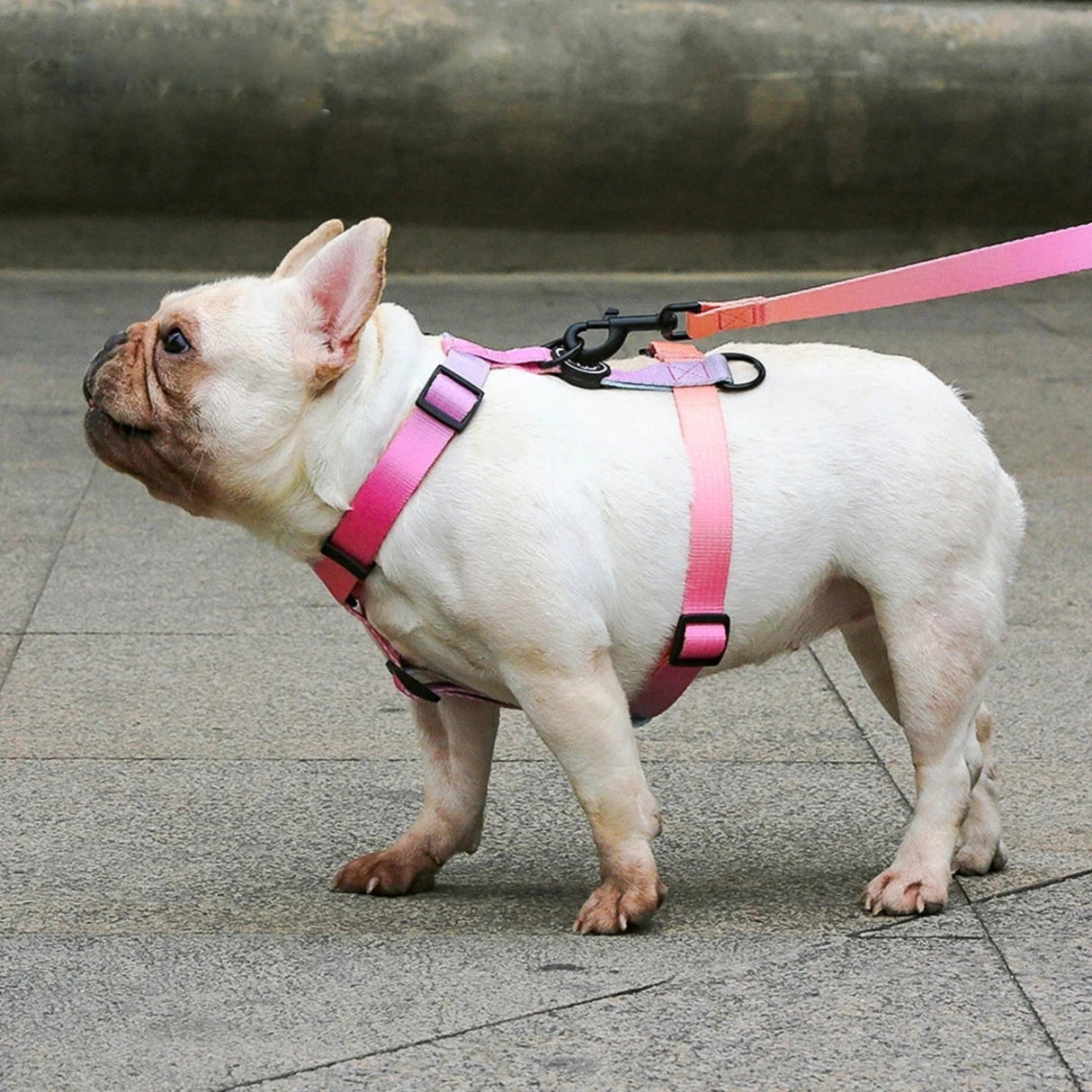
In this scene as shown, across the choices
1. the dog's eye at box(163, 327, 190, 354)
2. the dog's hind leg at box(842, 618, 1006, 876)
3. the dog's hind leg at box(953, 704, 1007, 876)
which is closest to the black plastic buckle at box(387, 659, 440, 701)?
the dog's eye at box(163, 327, 190, 354)

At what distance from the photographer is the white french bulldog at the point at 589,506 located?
144 inches

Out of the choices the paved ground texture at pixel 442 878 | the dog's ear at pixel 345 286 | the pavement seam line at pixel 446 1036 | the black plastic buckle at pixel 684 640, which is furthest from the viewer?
the black plastic buckle at pixel 684 640

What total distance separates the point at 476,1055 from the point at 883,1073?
66 cm

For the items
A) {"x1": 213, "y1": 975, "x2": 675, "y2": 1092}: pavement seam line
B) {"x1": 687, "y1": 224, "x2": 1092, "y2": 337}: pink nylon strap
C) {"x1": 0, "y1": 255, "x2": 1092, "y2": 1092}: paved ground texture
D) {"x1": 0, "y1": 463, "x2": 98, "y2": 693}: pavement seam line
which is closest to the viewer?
{"x1": 213, "y1": 975, "x2": 675, "y2": 1092}: pavement seam line

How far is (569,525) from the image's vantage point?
12.1ft

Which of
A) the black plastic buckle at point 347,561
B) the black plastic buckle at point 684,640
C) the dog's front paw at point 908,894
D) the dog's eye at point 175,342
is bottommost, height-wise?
the dog's front paw at point 908,894

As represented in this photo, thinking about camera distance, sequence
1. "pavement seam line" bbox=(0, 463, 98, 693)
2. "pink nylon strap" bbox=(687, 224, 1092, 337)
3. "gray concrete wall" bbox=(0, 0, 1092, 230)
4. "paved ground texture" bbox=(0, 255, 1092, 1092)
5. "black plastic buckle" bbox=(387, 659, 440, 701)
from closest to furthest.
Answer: "paved ground texture" bbox=(0, 255, 1092, 1092)
"black plastic buckle" bbox=(387, 659, 440, 701)
"pink nylon strap" bbox=(687, 224, 1092, 337)
"pavement seam line" bbox=(0, 463, 98, 693)
"gray concrete wall" bbox=(0, 0, 1092, 230)

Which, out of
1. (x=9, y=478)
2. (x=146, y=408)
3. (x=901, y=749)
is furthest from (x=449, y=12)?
(x=146, y=408)

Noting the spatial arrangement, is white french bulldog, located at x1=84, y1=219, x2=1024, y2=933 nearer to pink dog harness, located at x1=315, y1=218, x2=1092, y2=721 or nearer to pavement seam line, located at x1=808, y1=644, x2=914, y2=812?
pink dog harness, located at x1=315, y1=218, x2=1092, y2=721

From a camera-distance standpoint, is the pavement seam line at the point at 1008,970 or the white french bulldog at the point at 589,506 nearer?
the pavement seam line at the point at 1008,970

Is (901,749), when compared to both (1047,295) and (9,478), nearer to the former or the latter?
(9,478)

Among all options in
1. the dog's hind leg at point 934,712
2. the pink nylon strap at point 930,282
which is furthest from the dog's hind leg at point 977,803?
the pink nylon strap at point 930,282

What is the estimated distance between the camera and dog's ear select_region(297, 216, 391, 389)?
362cm

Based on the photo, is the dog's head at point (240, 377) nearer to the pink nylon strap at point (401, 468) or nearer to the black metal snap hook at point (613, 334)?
the pink nylon strap at point (401, 468)
